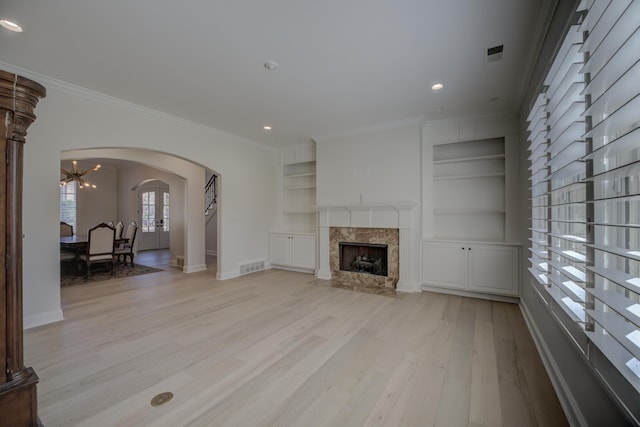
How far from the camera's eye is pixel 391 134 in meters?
4.80

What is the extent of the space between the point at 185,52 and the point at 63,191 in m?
8.85

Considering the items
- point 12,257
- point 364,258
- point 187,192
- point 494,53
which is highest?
point 494,53

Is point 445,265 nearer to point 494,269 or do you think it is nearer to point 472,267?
point 472,267

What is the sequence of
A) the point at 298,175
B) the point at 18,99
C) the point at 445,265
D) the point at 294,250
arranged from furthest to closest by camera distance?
Answer: the point at 298,175
the point at 294,250
the point at 445,265
the point at 18,99

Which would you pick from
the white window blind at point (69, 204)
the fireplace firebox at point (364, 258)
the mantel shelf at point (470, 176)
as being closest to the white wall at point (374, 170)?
the mantel shelf at point (470, 176)

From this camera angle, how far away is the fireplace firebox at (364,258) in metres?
4.93

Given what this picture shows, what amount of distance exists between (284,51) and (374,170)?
2.81 m

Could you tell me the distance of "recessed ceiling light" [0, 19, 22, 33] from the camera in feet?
7.41

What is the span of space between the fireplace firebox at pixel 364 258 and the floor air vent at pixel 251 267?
6.35 ft

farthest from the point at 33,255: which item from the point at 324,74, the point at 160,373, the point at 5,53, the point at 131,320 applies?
the point at 324,74

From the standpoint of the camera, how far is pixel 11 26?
231 centimetres

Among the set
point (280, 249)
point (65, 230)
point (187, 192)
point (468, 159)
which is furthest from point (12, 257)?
point (65, 230)

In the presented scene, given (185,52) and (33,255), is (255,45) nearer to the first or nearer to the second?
(185,52)

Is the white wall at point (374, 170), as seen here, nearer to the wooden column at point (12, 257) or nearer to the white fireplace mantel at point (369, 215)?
the white fireplace mantel at point (369, 215)
